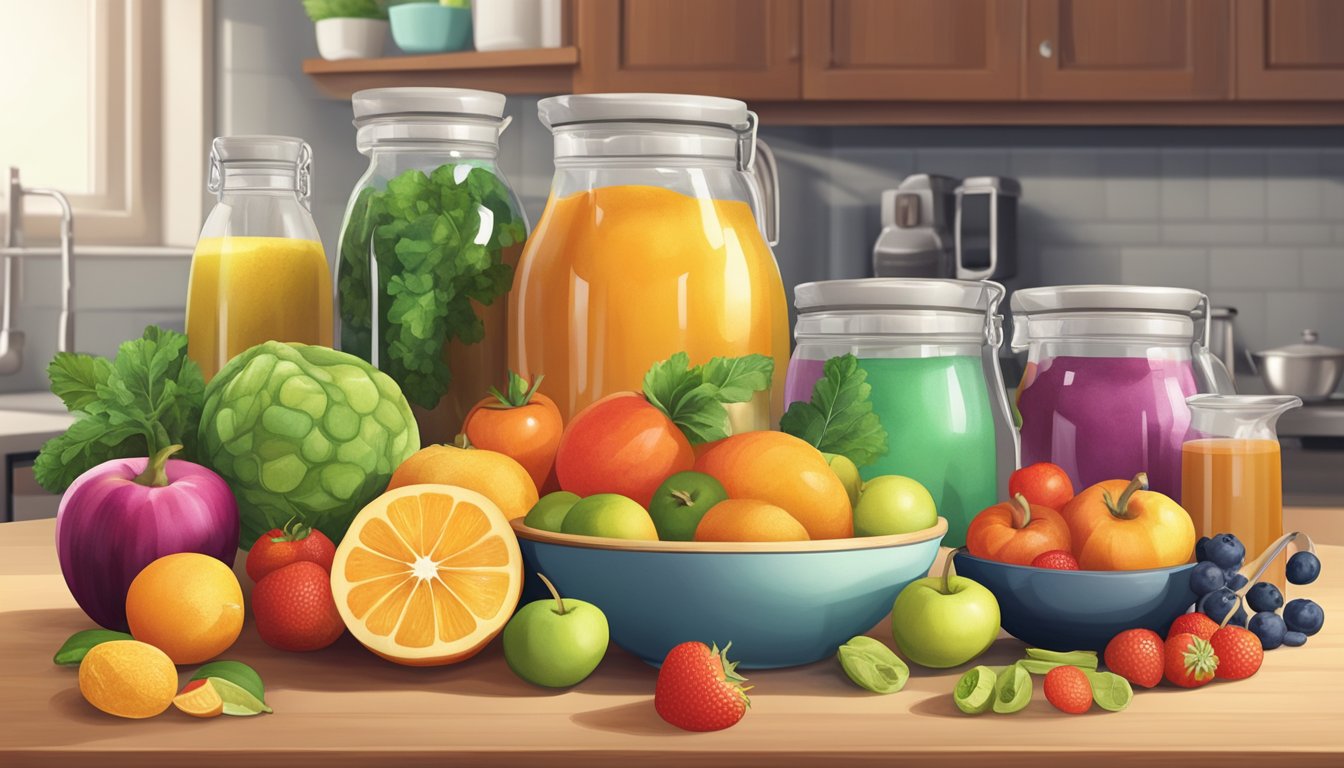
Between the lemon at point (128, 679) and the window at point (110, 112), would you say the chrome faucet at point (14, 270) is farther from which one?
the lemon at point (128, 679)

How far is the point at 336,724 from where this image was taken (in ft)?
2.04

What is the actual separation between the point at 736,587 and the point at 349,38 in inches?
100.0

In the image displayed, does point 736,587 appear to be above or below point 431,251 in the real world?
below

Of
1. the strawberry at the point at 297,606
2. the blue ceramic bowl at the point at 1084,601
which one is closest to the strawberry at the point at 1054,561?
the blue ceramic bowl at the point at 1084,601

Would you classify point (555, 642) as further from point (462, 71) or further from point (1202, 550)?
point (462, 71)

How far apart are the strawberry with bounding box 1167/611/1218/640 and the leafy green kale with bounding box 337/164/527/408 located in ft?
1.72

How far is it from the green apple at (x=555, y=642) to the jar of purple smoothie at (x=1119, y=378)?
16.7 inches

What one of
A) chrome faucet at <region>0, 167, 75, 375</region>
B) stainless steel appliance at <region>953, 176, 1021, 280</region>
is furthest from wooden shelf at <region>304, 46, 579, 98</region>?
stainless steel appliance at <region>953, 176, 1021, 280</region>

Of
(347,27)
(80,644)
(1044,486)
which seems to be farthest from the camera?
(347,27)

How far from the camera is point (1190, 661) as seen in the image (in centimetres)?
68

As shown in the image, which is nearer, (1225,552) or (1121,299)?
(1225,552)

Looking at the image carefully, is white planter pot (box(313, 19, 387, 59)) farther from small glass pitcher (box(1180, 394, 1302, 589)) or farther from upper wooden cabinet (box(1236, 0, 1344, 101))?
small glass pitcher (box(1180, 394, 1302, 589))

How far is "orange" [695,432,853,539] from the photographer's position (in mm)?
725

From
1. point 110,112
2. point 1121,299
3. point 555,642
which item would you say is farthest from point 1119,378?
point 110,112
